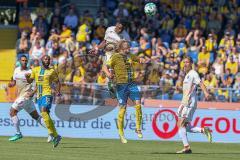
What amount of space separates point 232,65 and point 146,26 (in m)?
4.79

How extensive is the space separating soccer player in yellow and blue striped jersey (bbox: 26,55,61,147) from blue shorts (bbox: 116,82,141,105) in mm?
1540

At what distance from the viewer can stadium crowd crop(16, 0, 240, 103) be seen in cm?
3067

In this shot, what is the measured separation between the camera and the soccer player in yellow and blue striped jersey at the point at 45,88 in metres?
20.3

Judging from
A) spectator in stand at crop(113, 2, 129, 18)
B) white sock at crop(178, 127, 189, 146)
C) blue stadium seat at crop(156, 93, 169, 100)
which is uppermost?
spectator in stand at crop(113, 2, 129, 18)

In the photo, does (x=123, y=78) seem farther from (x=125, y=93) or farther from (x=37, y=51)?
(x=37, y=51)

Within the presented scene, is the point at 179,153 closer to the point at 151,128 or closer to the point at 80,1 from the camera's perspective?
the point at 151,128

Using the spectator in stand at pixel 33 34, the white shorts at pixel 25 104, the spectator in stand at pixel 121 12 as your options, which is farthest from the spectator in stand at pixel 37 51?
the white shorts at pixel 25 104

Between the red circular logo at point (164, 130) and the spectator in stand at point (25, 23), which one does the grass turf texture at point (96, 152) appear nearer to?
the red circular logo at point (164, 130)

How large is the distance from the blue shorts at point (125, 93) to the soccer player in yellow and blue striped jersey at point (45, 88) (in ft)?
5.05

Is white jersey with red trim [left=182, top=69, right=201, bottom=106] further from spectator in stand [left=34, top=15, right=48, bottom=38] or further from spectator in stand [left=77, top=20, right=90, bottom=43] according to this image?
spectator in stand [left=34, top=15, right=48, bottom=38]

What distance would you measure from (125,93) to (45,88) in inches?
75.0

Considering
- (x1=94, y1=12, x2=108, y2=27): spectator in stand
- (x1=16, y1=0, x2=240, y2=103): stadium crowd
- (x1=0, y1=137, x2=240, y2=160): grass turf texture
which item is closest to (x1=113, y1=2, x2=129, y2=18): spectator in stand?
(x1=16, y1=0, x2=240, y2=103): stadium crowd

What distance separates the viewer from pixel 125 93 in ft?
67.9

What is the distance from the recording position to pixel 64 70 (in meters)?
31.7
